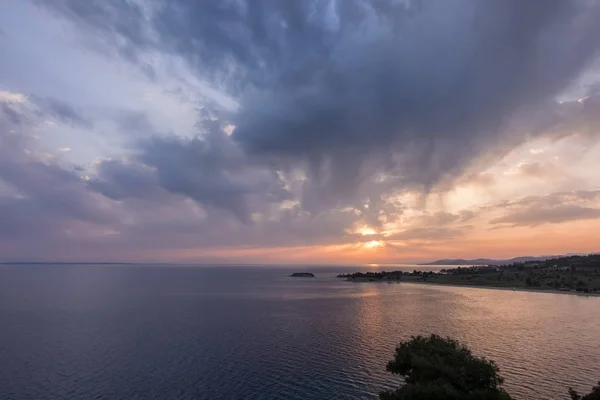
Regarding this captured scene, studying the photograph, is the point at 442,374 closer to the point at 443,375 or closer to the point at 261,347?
the point at 443,375

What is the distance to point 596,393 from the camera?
102 feet

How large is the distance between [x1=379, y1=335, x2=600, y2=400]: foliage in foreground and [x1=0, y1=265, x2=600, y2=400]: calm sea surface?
1308cm

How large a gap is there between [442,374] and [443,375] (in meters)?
0.13

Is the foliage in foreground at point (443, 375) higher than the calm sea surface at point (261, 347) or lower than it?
higher

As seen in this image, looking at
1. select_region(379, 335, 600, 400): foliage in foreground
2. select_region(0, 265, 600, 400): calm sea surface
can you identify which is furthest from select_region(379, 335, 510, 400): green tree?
select_region(0, 265, 600, 400): calm sea surface

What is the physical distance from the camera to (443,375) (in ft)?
123

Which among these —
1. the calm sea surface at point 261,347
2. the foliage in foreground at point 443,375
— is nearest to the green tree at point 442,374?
the foliage in foreground at point 443,375

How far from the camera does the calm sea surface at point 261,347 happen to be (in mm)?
53531

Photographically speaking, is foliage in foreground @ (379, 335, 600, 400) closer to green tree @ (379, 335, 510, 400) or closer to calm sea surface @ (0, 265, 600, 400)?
green tree @ (379, 335, 510, 400)

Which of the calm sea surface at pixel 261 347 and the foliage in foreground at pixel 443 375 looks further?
the calm sea surface at pixel 261 347

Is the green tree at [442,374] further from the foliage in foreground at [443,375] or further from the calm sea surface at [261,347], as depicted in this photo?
the calm sea surface at [261,347]

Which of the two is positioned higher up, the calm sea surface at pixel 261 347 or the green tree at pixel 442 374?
the green tree at pixel 442 374

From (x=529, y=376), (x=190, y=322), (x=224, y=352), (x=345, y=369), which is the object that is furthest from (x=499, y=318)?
(x=190, y=322)

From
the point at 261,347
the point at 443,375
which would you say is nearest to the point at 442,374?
the point at 443,375
